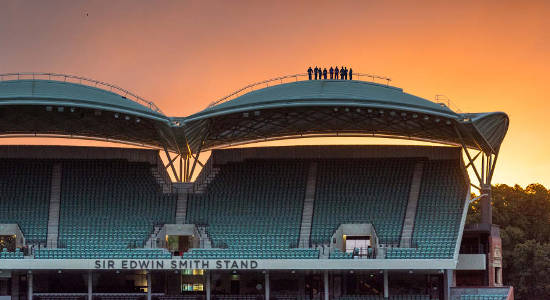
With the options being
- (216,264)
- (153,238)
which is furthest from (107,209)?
(216,264)

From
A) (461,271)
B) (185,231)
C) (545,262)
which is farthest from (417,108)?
(545,262)

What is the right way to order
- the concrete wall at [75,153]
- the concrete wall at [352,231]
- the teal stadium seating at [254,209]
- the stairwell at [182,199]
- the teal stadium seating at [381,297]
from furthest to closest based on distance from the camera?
the concrete wall at [75,153], the stairwell at [182,199], the concrete wall at [352,231], the teal stadium seating at [254,209], the teal stadium seating at [381,297]

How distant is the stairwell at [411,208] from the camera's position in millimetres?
59500

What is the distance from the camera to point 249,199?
63812mm

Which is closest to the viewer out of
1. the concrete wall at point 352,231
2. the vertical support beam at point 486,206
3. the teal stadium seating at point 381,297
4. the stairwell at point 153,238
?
the teal stadium seating at point 381,297

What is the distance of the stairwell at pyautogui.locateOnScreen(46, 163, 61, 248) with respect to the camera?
60.5 meters

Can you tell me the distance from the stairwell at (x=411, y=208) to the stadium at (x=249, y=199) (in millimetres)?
106

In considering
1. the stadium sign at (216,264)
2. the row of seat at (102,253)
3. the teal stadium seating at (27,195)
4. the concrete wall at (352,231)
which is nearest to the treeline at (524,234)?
the concrete wall at (352,231)

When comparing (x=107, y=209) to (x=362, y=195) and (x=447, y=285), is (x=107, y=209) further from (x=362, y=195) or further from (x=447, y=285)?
(x=447, y=285)

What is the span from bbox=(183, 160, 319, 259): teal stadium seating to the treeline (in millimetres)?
26119

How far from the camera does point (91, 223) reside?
61.8m

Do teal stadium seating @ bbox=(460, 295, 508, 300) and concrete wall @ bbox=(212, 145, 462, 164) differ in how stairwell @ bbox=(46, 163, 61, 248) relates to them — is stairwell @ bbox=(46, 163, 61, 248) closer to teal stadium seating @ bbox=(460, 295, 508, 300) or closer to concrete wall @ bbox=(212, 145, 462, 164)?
concrete wall @ bbox=(212, 145, 462, 164)

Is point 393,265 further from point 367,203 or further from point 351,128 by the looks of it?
point 351,128

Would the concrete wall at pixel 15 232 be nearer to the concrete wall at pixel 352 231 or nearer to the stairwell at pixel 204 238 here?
the stairwell at pixel 204 238
